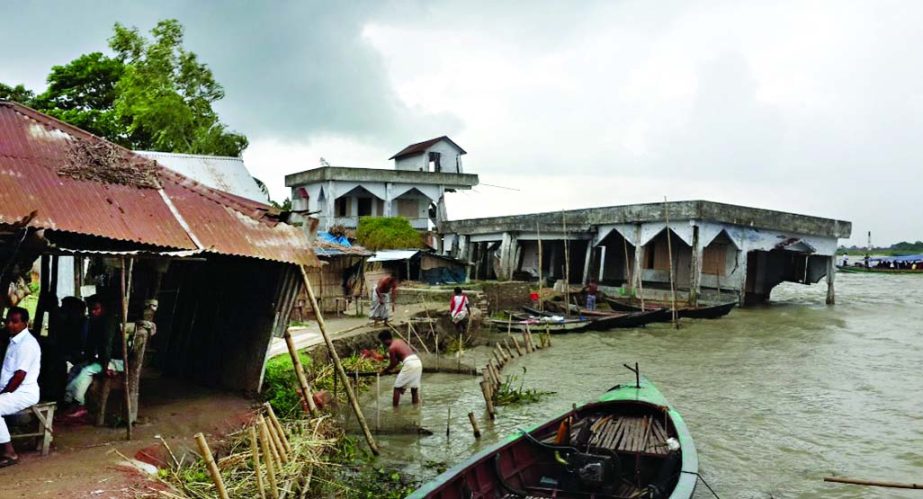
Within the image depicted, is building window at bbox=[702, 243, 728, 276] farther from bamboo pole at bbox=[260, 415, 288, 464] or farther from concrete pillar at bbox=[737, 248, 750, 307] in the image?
bamboo pole at bbox=[260, 415, 288, 464]

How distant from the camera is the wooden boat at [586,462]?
6.47 metres

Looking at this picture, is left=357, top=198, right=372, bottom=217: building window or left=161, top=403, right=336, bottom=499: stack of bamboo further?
left=357, top=198, right=372, bottom=217: building window

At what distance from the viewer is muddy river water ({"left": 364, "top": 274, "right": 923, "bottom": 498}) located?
30.6 feet

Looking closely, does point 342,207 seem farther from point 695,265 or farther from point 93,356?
point 93,356

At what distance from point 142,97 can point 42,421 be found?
19.6 meters

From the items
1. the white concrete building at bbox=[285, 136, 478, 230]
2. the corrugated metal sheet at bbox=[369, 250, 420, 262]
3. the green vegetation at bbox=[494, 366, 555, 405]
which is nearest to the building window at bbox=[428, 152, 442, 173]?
the white concrete building at bbox=[285, 136, 478, 230]

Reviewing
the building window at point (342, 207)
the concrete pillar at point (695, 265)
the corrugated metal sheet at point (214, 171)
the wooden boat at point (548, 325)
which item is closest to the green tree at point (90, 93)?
the corrugated metal sheet at point (214, 171)

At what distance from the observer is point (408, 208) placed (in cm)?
3694

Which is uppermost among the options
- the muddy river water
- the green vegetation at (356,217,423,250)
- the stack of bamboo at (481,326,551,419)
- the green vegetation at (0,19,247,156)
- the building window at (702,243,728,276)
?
the green vegetation at (0,19,247,156)

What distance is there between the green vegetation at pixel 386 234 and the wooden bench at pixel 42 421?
73.4 ft

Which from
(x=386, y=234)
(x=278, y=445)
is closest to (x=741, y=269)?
(x=386, y=234)

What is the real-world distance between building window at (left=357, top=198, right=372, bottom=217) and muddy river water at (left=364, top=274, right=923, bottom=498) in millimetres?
18452

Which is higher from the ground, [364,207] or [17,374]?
[364,207]

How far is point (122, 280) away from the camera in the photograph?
275 inches
